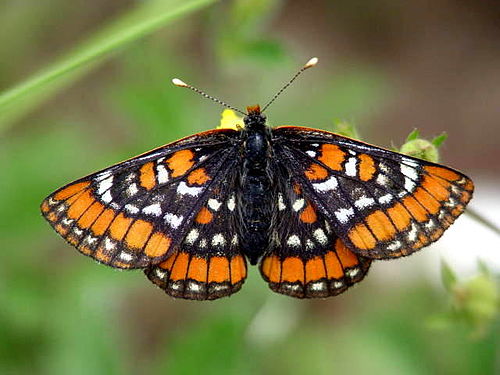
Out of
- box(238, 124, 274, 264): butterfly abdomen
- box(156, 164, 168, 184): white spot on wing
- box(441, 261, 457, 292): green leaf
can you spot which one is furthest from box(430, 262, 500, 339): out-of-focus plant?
box(156, 164, 168, 184): white spot on wing

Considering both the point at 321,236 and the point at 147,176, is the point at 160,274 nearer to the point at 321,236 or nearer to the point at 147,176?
the point at 147,176

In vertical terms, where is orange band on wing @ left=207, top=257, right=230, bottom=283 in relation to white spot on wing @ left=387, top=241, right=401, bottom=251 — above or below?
below

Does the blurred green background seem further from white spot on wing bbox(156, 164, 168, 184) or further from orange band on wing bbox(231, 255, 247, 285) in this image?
orange band on wing bbox(231, 255, 247, 285)

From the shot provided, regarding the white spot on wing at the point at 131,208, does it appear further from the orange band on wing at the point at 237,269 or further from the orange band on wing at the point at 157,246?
the orange band on wing at the point at 237,269

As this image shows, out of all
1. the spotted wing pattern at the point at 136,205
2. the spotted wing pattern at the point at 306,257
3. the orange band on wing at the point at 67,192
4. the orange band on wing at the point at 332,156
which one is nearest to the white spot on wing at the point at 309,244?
the spotted wing pattern at the point at 306,257

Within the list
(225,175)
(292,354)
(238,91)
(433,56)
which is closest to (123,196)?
(225,175)

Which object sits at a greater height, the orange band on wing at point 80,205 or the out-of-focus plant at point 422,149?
the out-of-focus plant at point 422,149
